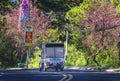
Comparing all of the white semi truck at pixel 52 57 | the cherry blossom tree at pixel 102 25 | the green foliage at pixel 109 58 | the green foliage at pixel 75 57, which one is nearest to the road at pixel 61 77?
the white semi truck at pixel 52 57

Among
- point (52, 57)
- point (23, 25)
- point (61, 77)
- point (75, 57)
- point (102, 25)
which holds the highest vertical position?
point (23, 25)

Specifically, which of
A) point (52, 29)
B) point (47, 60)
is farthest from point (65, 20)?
point (47, 60)

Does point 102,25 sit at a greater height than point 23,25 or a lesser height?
lesser

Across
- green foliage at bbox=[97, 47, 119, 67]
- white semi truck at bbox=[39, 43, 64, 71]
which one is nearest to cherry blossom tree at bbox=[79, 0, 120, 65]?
green foliage at bbox=[97, 47, 119, 67]

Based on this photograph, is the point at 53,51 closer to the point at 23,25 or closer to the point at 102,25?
the point at 102,25

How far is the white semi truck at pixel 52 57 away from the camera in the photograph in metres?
47.2

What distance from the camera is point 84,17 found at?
190ft

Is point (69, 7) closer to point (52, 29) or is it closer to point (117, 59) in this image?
point (52, 29)

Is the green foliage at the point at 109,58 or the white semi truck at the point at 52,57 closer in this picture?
the white semi truck at the point at 52,57

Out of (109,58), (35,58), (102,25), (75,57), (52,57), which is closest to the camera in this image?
(52,57)

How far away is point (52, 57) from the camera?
48406mm

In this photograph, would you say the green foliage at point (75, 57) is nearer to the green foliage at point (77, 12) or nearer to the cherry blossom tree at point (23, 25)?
the green foliage at point (77, 12)

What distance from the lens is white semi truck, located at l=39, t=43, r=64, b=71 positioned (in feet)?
155

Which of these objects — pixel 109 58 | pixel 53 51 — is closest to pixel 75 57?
pixel 109 58
